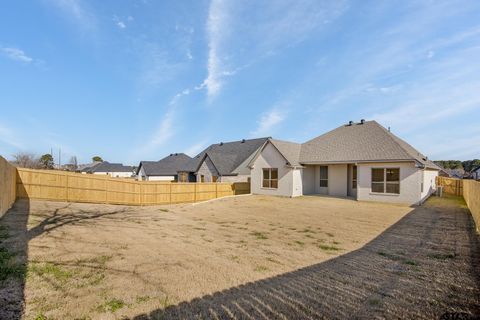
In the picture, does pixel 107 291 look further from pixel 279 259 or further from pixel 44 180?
pixel 44 180

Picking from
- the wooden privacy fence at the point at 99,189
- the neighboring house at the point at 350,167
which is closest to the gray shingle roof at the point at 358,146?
the neighboring house at the point at 350,167

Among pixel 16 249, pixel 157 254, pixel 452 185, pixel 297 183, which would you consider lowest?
pixel 157 254

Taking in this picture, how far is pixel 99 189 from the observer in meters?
17.4

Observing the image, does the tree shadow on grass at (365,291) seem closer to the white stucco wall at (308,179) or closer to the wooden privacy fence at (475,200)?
the wooden privacy fence at (475,200)

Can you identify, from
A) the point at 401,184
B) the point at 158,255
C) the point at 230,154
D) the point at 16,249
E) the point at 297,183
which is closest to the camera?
the point at 16,249

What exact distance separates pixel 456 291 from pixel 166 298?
5.39 m

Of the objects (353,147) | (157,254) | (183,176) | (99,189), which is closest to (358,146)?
(353,147)

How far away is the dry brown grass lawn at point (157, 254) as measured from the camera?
4379 mm

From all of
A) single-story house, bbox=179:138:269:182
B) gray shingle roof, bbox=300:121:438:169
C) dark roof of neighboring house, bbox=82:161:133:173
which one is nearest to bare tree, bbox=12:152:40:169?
dark roof of neighboring house, bbox=82:161:133:173

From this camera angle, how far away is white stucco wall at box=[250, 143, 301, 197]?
2144 cm

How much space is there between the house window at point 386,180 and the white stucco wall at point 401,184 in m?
0.28

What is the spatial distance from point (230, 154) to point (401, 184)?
2136 cm

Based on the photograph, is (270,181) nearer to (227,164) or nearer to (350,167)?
(350,167)

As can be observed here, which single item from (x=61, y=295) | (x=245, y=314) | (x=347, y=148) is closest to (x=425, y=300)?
(x=245, y=314)
